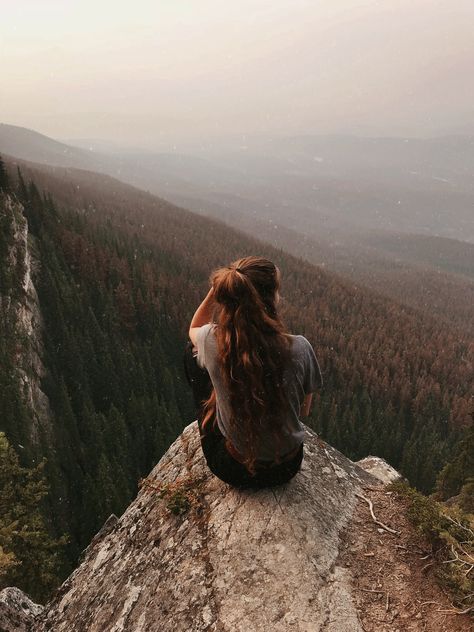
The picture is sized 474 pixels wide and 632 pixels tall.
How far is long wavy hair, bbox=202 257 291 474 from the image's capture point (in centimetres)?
454

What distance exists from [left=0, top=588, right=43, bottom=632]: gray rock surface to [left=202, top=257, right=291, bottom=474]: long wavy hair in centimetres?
573

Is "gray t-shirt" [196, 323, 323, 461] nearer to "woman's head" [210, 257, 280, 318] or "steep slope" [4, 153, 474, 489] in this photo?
"woman's head" [210, 257, 280, 318]

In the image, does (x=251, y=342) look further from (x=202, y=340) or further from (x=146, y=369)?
(x=146, y=369)

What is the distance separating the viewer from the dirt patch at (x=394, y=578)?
4.44 metres

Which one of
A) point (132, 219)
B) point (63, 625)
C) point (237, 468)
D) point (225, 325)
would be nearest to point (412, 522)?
point (237, 468)

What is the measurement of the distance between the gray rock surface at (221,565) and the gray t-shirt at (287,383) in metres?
1.01

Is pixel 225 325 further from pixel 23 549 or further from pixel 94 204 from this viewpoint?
pixel 94 204

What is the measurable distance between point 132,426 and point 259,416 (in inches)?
2398

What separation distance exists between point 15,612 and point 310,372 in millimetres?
6896

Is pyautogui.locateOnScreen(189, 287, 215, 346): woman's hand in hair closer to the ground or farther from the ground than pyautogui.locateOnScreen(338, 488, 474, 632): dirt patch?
farther from the ground

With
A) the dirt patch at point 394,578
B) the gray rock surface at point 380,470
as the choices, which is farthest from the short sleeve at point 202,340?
the gray rock surface at point 380,470

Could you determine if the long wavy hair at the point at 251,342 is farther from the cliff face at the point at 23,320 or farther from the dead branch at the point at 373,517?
the cliff face at the point at 23,320

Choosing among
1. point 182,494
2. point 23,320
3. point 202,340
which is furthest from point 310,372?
point 23,320

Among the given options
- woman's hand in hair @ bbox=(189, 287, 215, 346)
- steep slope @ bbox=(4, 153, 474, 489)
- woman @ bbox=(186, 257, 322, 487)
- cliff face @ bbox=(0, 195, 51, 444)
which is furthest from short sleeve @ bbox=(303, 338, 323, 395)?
steep slope @ bbox=(4, 153, 474, 489)
